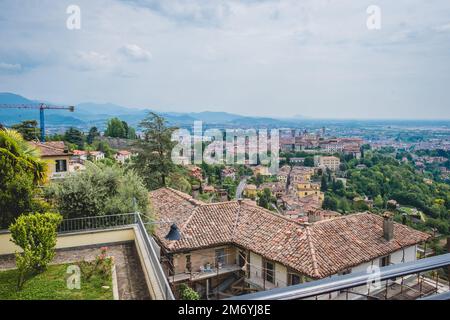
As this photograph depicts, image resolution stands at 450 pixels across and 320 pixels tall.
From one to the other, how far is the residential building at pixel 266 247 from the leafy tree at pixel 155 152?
5.48 m

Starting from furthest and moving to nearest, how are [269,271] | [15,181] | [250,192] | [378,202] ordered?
[250,192] → [378,202] → [269,271] → [15,181]

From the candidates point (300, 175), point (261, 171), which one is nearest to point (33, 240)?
point (300, 175)

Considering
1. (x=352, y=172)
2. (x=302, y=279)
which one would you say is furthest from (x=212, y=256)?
(x=352, y=172)

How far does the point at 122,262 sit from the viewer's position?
5.89 meters

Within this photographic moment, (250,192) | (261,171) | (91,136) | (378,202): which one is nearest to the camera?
(378,202)

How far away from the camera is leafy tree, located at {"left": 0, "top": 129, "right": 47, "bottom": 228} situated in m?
7.18

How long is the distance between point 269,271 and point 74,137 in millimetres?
36276

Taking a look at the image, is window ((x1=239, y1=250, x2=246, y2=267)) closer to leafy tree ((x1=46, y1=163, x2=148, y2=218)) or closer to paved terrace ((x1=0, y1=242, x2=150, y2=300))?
leafy tree ((x1=46, y1=163, x2=148, y2=218))

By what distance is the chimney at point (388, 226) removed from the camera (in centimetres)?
1035

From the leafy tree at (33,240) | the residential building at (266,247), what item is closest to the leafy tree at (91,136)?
the residential building at (266,247)

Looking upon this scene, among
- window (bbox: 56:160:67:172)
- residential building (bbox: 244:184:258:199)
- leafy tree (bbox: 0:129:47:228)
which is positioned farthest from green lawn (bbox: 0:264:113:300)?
residential building (bbox: 244:184:258:199)

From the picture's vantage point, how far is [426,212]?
2898 cm

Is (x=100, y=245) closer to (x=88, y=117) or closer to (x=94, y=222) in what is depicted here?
(x=94, y=222)
